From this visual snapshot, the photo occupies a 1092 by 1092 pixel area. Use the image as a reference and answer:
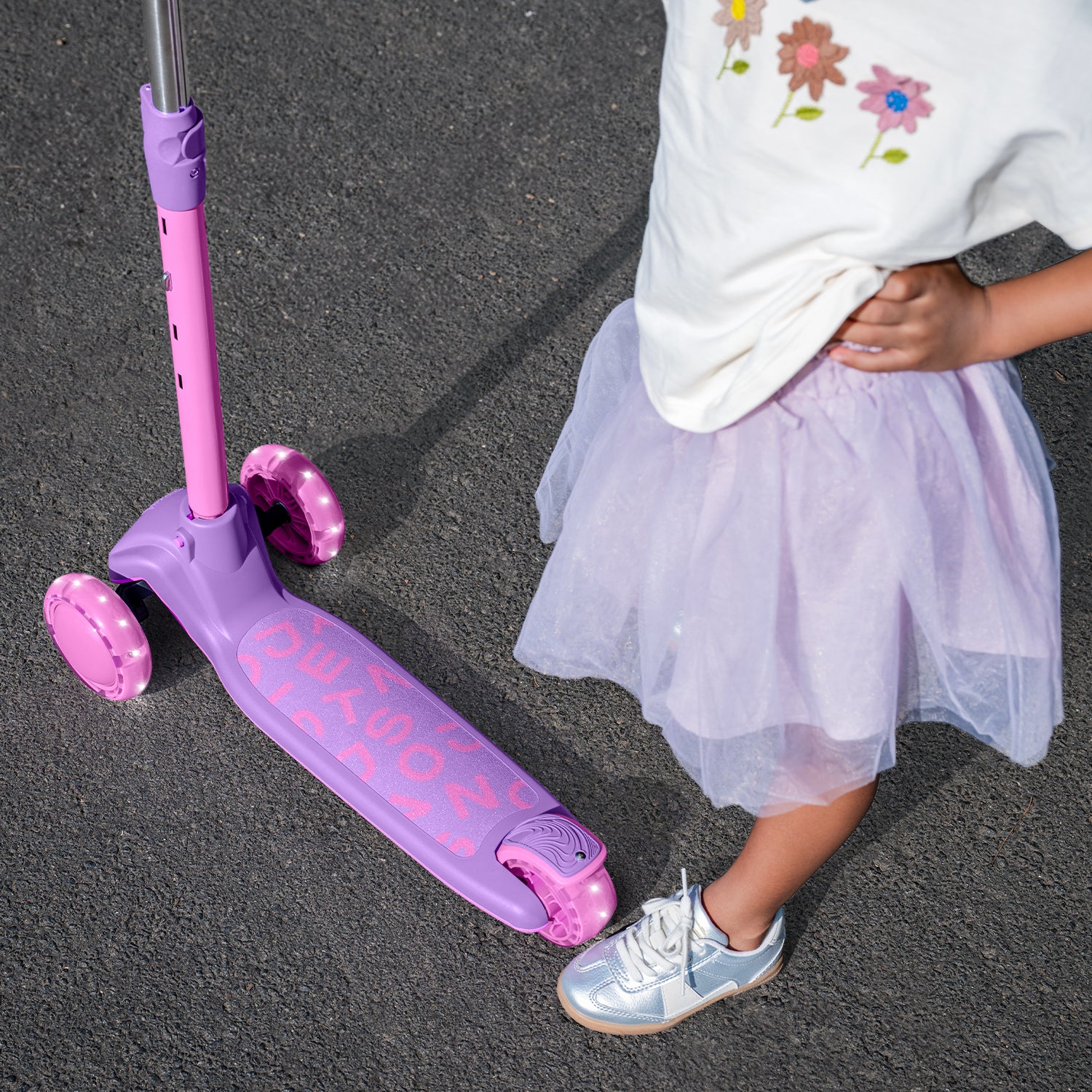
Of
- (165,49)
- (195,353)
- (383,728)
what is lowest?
(383,728)

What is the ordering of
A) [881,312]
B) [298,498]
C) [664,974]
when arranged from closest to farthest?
[881,312] → [664,974] → [298,498]

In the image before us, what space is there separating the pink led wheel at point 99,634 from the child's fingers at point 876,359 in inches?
44.0

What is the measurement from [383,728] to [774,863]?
605 millimetres

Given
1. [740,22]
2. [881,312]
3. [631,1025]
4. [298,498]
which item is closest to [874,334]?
[881,312]

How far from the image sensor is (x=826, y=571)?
1262 mm

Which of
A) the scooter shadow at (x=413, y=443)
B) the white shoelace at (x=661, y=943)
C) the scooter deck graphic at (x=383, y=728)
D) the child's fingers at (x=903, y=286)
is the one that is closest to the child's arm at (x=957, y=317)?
the child's fingers at (x=903, y=286)

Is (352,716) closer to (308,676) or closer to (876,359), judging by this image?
(308,676)

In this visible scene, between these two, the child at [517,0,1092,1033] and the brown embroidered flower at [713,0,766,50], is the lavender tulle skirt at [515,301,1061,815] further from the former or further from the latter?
the brown embroidered flower at [713,0,766,50]

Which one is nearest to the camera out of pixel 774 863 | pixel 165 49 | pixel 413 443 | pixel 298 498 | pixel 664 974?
pixel 165 49

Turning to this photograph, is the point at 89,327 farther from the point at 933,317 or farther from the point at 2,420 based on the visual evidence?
the point at 933,317

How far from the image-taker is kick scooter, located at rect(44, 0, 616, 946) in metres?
1.68

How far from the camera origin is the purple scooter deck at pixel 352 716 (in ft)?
5.61

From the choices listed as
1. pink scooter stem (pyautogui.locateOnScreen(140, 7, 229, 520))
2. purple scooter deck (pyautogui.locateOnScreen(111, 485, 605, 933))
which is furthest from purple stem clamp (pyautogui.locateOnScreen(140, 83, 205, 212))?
purple scooter deck (pyautogui.locateOnScreen(111, 485, 605, 933))

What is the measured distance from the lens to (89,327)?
240cm
